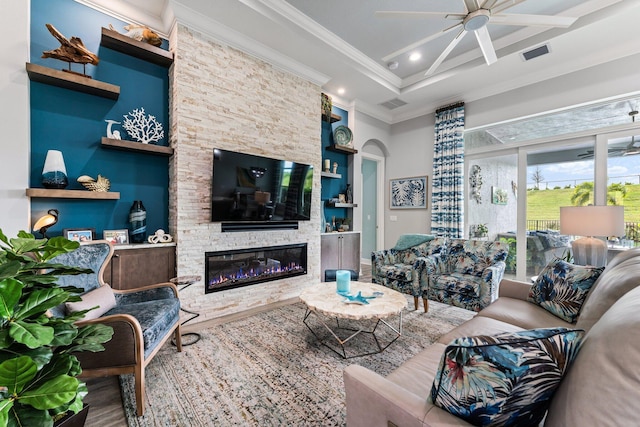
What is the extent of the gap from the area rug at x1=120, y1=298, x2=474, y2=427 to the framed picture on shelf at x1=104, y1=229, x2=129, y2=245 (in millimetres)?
1160

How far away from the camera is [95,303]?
5.93ft

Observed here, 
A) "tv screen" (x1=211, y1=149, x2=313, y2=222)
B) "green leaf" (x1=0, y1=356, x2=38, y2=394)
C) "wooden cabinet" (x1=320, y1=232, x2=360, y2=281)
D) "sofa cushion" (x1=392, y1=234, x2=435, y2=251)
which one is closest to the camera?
"green leaf" (x1=0, y1=356, x2=38, y2=394)

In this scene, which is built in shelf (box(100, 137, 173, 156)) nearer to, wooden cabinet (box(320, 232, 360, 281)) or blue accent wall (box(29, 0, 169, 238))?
blue accent wall (box(29, 0, 169, 238))

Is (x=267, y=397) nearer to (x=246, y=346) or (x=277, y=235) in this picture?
(x=246, y=346)

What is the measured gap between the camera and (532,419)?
793mm

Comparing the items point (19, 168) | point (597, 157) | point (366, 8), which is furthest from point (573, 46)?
point (19, 168)

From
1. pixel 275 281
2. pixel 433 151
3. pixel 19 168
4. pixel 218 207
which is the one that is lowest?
pixel 275 281

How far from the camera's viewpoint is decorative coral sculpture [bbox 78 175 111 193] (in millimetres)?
2480

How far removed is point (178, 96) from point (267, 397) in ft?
9.72

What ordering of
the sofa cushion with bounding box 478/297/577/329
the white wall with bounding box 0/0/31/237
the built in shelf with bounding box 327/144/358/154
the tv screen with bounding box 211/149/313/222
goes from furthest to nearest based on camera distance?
1. the built in shelf with bounding box 327/144/358/154
2. the tv screen with bounding box 211/149/313/222
3. the white wall with bounding box 0/0/31/237
4. the sofa cushion with bounding box 478/297/577/329

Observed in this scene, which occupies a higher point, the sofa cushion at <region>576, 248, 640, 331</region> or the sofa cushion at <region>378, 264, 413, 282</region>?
the sofa cushion at <region>576, 248, 640, 331</region>

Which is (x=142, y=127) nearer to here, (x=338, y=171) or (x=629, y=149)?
(x=338, y=171)

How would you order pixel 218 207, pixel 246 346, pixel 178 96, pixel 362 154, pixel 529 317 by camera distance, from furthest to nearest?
pixel 362 154, pixel 218 207, pixel 178 96, pixel 246 346, pixel 529 317

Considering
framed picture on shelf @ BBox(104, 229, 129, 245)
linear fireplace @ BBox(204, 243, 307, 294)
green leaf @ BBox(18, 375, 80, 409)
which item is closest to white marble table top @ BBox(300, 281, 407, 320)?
linear fireplace @ BBox(204, 243, 307, 294)
